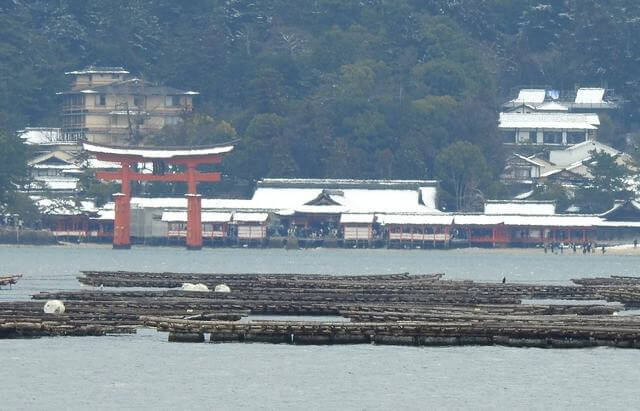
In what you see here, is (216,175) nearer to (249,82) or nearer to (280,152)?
(280,152)

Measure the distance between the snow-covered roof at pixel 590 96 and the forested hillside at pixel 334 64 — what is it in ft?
5.48

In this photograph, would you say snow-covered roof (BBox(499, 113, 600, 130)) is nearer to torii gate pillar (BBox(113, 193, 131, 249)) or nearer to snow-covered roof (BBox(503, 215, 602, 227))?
snow-covered roof (BBox(503, 215, 602, 227))

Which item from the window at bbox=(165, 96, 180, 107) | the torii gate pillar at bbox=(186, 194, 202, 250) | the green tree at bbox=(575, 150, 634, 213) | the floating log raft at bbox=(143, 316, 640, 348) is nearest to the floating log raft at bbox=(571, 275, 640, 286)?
the floating log raft at bbox=(143, 316, 640, 348)

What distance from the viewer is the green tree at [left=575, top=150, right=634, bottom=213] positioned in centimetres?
14862

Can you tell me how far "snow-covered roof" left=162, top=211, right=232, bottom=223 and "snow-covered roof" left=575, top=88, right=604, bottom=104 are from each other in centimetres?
4333

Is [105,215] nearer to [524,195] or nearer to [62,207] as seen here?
[62,207]

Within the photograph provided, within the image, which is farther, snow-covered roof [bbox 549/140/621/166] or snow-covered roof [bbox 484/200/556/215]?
snow-covered roof [bbox 549/140/621/166]

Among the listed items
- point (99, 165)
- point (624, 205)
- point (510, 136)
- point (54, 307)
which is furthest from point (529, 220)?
point (54, 307)

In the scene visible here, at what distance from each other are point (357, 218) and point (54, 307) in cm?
7637

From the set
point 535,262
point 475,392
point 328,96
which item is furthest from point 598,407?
point 328,96

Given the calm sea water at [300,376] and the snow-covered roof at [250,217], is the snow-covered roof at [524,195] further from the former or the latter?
the calm sea water at [300,376]

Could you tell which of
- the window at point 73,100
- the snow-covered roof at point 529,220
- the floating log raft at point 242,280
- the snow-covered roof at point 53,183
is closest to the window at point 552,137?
the snow-covered roof at point 529,220

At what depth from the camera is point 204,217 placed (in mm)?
145625

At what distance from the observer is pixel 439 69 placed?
16800 cm
